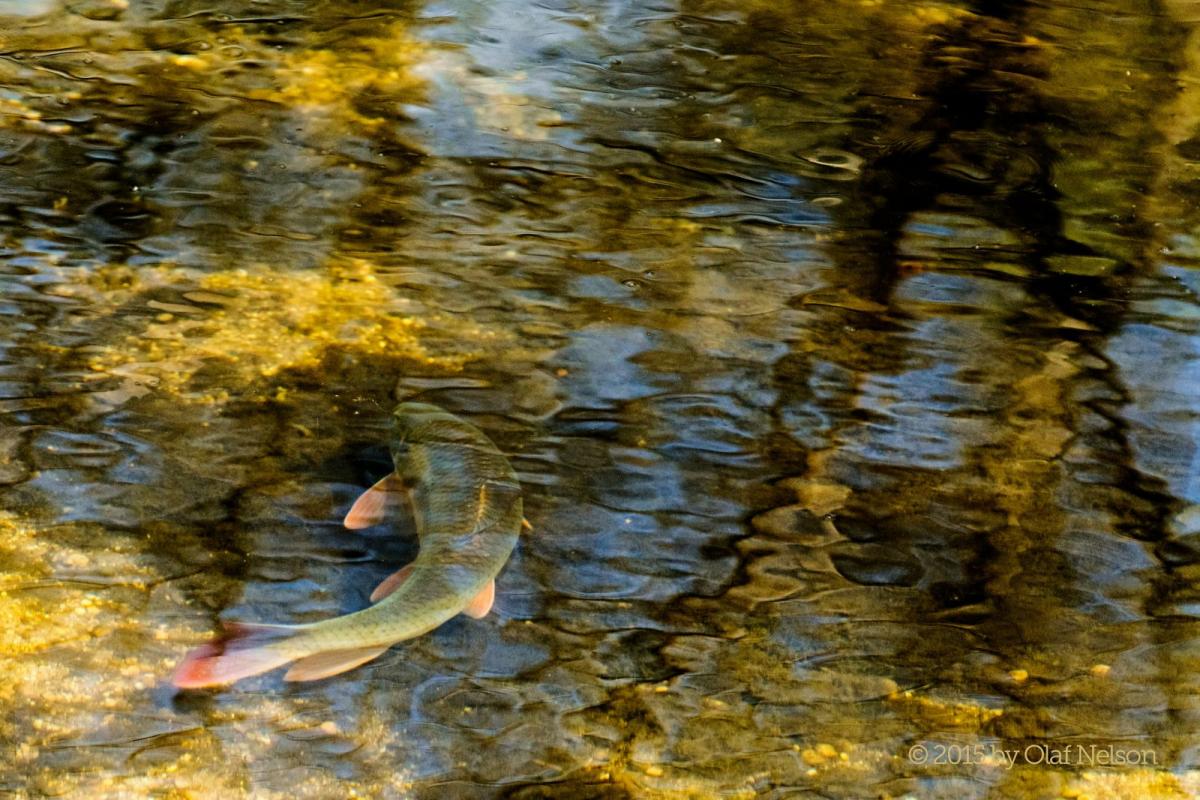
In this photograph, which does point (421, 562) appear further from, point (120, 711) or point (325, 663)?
point (120, 711)

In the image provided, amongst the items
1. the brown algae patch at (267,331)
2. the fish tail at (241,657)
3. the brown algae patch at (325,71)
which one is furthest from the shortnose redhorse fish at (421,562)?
the brown algae patch at (325,71)

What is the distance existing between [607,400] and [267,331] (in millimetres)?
1338

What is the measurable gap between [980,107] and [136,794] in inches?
240

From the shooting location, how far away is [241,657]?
3.10 m

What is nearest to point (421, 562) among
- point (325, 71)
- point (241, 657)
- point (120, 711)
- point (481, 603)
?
point (481, 603)

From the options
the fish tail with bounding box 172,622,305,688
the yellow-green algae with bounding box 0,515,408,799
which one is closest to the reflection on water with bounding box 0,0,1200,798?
the yellow-green algae with bounding box 0,515,408,799

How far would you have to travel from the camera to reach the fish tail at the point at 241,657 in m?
3.09

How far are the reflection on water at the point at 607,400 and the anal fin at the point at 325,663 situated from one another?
5 cm

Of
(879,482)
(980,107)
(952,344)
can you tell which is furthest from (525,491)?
(980,107)

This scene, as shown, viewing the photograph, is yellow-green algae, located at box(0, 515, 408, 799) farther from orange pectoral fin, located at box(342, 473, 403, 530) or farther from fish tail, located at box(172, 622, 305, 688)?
orange pectoral fin, located at box(342, 473, 403, 530)

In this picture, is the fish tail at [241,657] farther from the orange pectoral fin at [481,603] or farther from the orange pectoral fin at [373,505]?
the orange pectoral fin at [373,505]

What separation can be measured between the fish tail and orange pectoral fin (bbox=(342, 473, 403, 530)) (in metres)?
0.70

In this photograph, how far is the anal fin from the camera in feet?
10.6

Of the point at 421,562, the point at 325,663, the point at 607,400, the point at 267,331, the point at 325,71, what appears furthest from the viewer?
the point at 325,71
